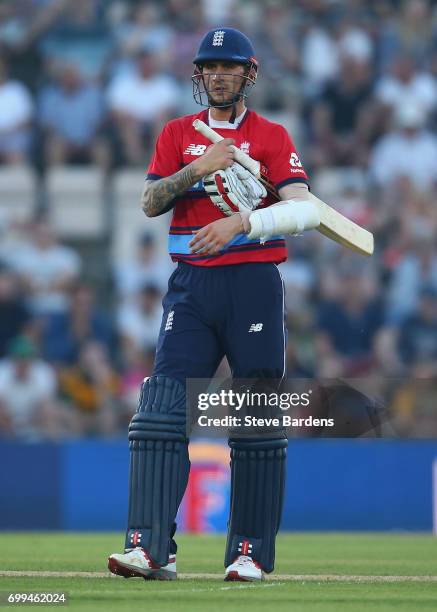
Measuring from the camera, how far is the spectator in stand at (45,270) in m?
14.0

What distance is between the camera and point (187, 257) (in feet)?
21.1

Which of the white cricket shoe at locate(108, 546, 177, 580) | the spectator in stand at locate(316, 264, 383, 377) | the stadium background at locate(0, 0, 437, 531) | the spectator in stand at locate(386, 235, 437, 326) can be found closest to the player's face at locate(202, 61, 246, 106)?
the white cricket shoe at locate(108, 546, 177, 580)

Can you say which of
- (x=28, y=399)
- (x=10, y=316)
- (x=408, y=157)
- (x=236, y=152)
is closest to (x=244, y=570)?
(x=236, y=152)

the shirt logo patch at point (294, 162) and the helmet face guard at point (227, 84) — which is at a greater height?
the helmet face guard at point (227, 84)

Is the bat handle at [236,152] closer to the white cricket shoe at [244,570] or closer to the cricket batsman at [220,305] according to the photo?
the cricket batsman at [220,305]

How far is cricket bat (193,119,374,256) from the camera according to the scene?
6332 mm

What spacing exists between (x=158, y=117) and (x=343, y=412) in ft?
30.9

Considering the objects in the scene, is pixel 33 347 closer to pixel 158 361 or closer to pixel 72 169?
pixel 72 169

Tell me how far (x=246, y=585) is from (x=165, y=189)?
163cm

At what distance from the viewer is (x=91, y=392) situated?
13234 millimetres

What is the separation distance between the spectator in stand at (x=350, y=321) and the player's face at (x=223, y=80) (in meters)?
7.18

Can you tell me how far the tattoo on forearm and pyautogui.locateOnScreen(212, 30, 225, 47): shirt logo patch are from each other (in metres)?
0.56

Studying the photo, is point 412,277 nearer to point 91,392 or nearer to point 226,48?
point 91,392

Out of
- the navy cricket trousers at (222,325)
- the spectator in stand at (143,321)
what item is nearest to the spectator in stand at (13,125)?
the spectator in stand at (143,321)
